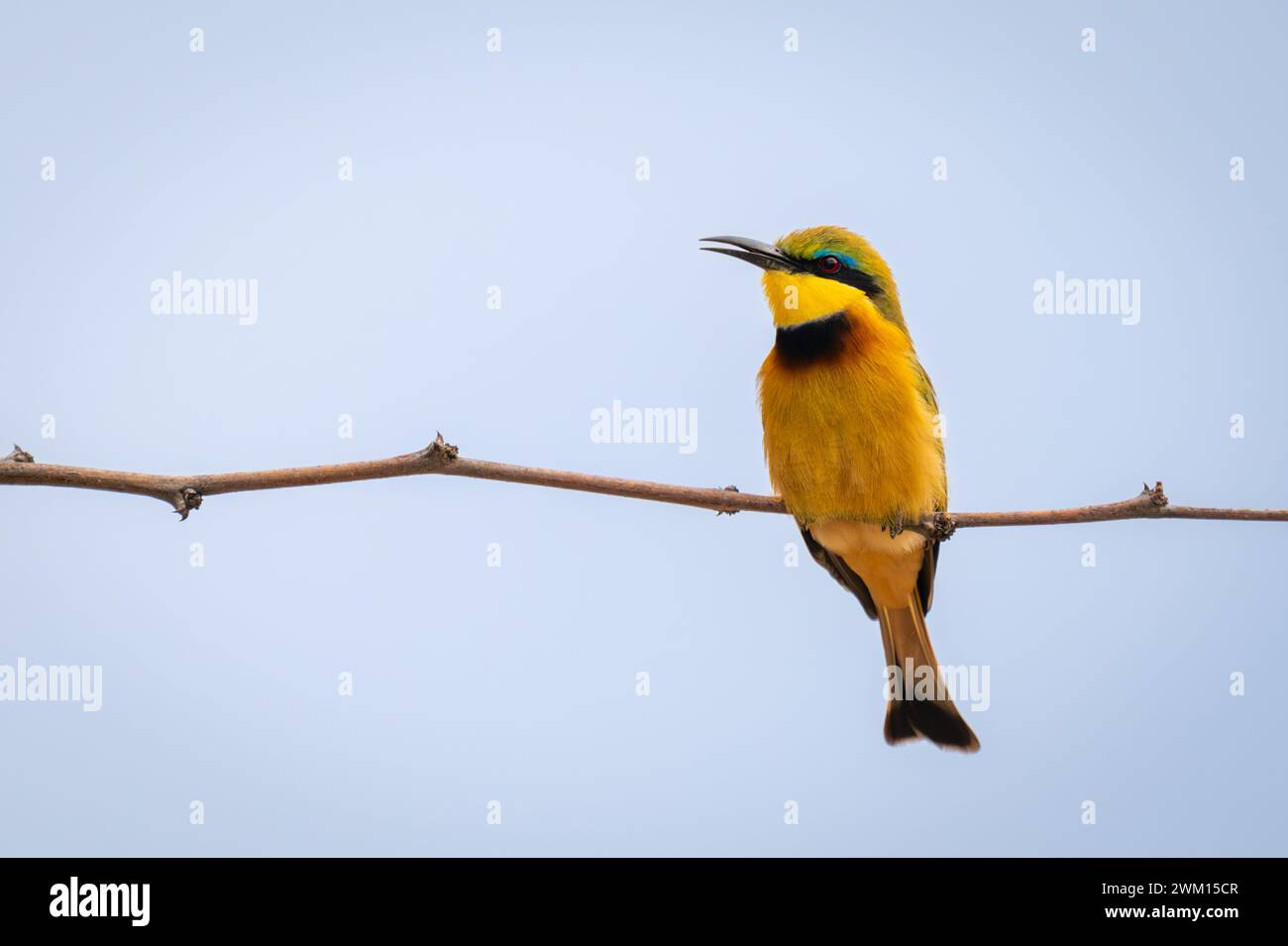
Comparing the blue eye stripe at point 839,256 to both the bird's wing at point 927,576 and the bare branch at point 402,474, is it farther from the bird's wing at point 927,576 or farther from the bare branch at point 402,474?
the bare branch at point 402,474

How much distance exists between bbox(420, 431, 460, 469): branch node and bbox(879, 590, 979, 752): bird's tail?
188 cm

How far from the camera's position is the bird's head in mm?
3111

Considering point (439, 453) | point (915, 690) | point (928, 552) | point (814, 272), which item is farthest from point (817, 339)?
point (439, 453)

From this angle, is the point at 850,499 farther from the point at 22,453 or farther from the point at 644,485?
the point at 22,453

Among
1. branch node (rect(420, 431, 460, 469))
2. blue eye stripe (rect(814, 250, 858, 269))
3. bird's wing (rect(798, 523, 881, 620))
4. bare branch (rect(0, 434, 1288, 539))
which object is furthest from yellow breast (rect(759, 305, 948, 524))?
branch node (rect(420, 431, 460, 469))

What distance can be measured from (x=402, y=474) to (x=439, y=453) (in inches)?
3.0

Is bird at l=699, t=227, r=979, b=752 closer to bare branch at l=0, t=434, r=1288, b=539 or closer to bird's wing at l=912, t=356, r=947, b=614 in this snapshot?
bird's wing at l=912, t=356, r=947, b=614

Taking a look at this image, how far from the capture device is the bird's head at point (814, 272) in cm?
311

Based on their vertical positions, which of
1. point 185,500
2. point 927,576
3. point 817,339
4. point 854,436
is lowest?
point 927,576

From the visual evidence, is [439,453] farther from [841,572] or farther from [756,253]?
[841,572]

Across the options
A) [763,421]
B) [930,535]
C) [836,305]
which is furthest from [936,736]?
[836,305]

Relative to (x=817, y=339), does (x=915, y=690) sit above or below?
below

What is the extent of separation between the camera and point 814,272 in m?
3.14

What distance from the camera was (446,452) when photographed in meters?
2.02
